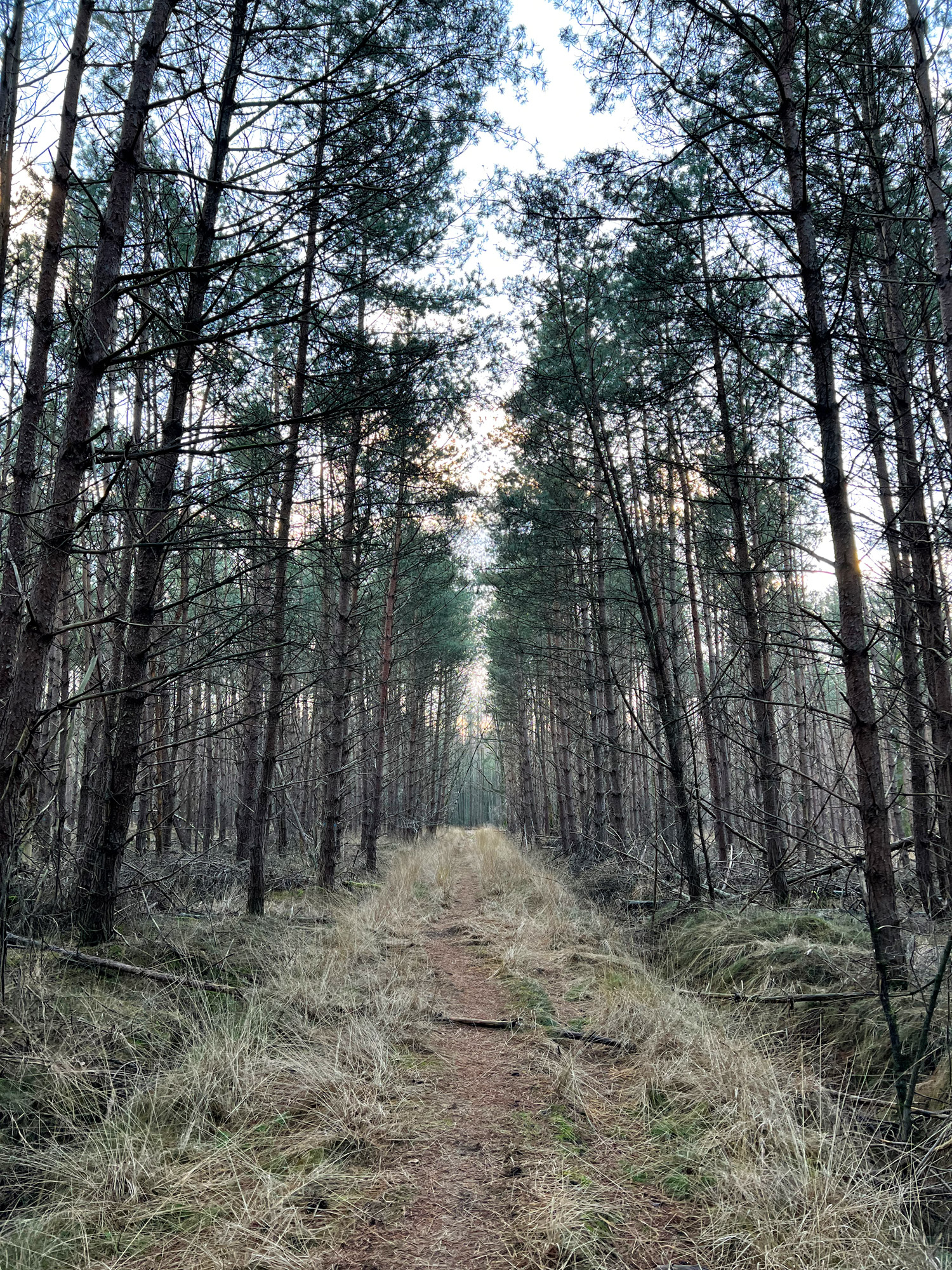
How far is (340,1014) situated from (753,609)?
187 inches

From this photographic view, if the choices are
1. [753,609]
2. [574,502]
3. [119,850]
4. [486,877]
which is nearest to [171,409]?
[119,850]

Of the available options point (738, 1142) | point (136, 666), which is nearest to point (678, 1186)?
point (738, 1142)

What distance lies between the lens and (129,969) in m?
3.81

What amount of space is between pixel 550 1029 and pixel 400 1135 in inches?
60.4

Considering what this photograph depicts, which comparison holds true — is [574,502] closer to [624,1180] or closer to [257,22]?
[257,22]

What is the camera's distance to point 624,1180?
244cm

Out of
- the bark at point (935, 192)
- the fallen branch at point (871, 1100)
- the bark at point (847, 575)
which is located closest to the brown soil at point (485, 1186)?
the fallen branch at point (871, 1100)

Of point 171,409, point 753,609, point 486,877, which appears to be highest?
point 171,409

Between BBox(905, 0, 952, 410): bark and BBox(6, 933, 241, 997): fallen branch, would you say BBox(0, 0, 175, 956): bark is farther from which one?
BBox(905, 0, 952, 410): bark

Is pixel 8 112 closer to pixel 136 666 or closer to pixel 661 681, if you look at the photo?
pixel 136 666

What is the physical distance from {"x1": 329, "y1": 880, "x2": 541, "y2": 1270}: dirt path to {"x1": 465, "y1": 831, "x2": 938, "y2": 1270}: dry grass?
0.35 metres

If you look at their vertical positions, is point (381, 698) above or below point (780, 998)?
above

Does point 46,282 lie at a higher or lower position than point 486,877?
higher

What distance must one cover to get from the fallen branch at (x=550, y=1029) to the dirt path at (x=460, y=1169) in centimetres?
7
